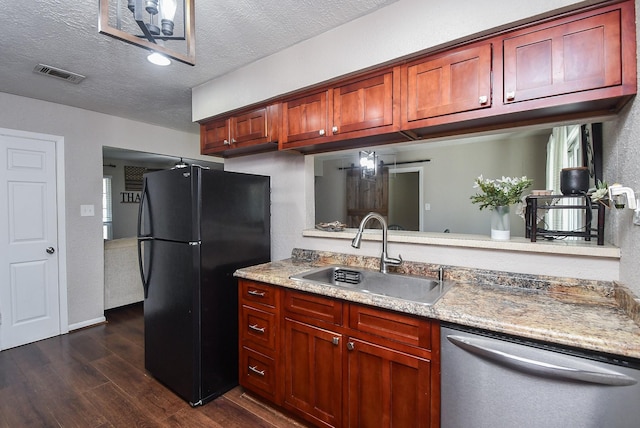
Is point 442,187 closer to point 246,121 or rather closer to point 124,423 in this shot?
point 246,121

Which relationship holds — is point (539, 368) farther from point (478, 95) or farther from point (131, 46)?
point (131, 46)

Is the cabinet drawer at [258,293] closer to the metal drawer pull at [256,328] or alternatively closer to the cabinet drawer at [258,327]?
the cabinet drawer at [258,327]

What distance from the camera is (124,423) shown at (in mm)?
1879

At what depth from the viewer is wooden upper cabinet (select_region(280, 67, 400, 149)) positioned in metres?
1.78

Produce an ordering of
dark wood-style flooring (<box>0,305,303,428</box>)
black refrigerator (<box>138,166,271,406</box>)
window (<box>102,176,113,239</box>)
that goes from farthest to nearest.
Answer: window (<box>102,176,113,239</box>), black refrigerator (<box>138,166,271,406</box>), dark wood-style flooring (<box>0,305,303,428</box>)

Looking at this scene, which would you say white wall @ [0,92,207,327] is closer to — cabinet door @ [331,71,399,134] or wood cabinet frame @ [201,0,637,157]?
wood cabinet frame @ [201,0,637,157]

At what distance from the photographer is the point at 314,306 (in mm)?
1715

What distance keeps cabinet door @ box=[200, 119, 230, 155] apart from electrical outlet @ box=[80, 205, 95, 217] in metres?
1.74

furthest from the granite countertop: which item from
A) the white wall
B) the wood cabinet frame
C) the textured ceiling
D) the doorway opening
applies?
the doorway opening

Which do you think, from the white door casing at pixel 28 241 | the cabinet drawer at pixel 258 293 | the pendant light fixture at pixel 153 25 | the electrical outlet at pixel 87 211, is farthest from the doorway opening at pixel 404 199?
the pendant light fixture at pixel 153 25

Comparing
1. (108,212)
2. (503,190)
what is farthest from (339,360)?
(108,212)

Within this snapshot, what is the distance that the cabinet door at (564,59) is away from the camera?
4.07 ft

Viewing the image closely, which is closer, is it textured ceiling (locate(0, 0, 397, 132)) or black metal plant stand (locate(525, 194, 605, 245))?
black metal plant stand (locate(525, 194, 605, 245))

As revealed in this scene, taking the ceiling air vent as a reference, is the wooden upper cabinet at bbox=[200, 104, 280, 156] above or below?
below
